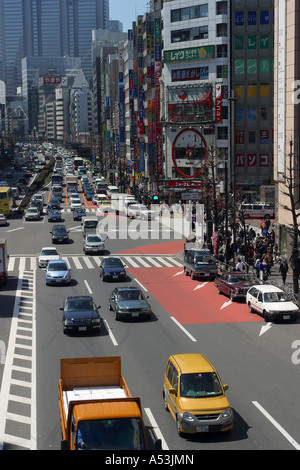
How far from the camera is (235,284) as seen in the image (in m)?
39.1

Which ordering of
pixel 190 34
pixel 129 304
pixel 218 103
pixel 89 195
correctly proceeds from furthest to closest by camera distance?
pixel 89 195 → pixel 190 34 → pixel 218 103 → pixel 129 304

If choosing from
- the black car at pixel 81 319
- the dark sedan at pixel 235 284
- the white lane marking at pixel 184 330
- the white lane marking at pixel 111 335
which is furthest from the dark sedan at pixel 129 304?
the dark sedan at pixel 235 284

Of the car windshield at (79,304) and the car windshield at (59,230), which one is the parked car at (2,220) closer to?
the car windshield at (59,230)

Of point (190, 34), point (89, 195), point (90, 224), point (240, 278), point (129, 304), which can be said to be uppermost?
point (190, 34)

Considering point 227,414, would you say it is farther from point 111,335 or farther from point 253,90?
point 253,90

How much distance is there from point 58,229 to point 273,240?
21.3m

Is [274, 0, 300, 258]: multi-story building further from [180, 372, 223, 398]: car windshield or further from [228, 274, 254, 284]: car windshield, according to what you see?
[180, 372, 223, 398]: car windshield

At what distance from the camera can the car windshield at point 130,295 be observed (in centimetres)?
3519

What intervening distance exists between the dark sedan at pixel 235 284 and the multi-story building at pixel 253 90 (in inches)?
2070

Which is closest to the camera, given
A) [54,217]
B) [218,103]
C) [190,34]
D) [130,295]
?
[130,295]

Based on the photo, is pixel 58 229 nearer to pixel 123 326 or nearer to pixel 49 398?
pixel 123 326

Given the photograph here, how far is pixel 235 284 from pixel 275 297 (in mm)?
5065

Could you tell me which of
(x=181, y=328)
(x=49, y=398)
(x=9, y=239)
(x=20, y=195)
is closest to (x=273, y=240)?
(x=181, y=328)

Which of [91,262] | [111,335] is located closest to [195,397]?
[111,335]
